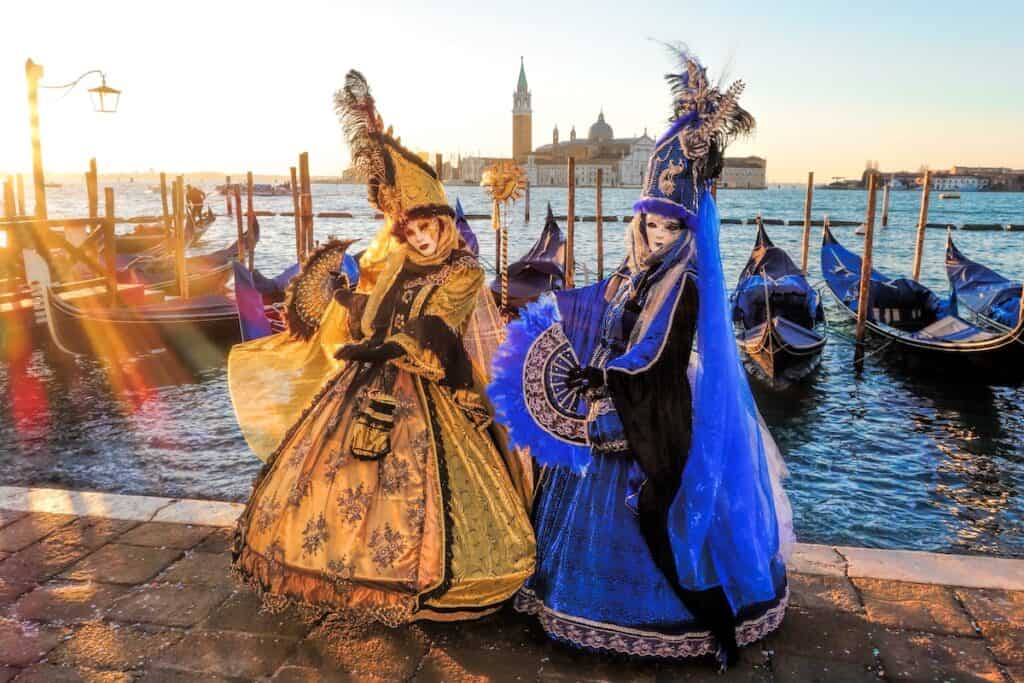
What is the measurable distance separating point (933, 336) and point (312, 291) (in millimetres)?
9381

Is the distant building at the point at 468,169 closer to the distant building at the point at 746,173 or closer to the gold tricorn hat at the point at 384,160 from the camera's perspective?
the distant building at the point at 746,173

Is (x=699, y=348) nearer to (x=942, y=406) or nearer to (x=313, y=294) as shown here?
(x=313, y=294)

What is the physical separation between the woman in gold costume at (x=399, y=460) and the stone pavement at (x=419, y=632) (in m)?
0.14

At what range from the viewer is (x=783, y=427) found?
8211 mm

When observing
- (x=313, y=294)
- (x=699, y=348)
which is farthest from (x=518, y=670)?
(x=313, y=294)

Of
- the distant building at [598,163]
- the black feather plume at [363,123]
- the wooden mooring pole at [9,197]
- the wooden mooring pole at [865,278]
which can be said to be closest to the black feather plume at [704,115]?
the black feather plume at [363,123]

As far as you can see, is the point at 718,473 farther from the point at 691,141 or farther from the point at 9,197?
the point at 9,197

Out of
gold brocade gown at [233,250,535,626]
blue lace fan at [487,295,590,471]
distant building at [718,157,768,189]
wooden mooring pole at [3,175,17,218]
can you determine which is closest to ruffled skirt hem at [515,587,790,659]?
gold brocade gown at [233,250,535,626]

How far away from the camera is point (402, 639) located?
8.34ft

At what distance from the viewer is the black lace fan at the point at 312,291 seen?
10.2 ft

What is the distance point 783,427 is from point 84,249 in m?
10.2

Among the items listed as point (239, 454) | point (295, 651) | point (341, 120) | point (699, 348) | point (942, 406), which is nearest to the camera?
point (699, 348)

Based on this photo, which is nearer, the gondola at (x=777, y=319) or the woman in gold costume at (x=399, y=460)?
the woman in gold costume at (x=399, y=460)

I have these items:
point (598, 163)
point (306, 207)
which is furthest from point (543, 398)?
point (598, 163)
